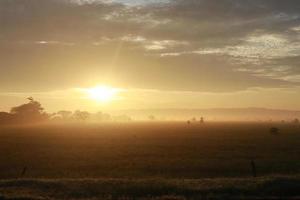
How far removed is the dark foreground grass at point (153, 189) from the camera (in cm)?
2519

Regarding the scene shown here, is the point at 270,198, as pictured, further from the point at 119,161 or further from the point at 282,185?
the point at 119,161

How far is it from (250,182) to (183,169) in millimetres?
15288

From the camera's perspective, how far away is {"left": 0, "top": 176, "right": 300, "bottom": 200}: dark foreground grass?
25.2 metres

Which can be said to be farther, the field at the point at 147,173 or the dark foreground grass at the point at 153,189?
the field at the point at 147,173

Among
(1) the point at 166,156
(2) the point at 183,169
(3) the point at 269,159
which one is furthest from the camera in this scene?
(1) the point at 166,156

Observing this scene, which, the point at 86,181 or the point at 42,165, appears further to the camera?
the point at 42,165

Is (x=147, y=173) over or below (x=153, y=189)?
over

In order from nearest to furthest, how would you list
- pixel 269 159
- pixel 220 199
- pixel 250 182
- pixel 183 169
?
pixel 220 199
pixel 250 182
pixel 183 169
pixel 269 159

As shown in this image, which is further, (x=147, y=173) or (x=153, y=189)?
(x=147, y=173)

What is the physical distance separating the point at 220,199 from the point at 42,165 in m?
28.4

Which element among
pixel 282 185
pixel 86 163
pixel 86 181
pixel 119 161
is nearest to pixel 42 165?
pixel 86 163

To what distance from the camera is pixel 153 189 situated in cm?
2777

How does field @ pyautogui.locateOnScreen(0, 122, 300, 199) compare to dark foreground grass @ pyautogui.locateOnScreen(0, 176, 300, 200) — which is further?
field @ pyautogui.locateOnScreen(0, 122, 300, 199)

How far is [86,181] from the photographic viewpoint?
3008 centimetres
